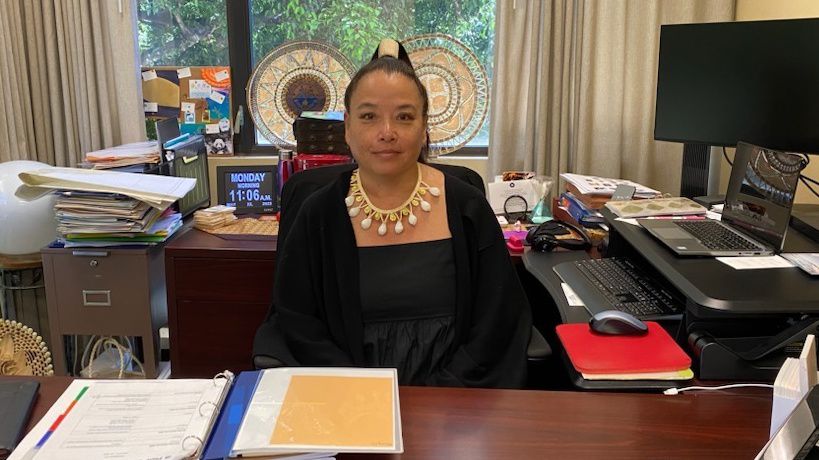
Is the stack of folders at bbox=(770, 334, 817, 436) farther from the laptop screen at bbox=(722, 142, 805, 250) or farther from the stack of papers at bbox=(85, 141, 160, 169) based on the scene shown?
the stack of papers at bbox=(85, 141, 160, 169)

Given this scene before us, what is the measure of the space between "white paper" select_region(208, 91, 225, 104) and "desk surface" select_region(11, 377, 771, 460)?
200 cm

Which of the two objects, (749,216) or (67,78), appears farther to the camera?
(67,78)

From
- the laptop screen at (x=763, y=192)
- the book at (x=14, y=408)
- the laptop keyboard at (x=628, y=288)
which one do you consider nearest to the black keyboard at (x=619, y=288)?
the laptop keyboard at (x=628, y=288)

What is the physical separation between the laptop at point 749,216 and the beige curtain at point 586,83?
3.59ft

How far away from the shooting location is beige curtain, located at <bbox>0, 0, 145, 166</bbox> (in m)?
2.76

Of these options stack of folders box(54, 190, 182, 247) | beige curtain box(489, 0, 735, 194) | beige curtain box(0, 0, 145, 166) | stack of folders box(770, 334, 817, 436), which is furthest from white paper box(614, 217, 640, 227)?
beige curtain box(0, 0, 145, 166)

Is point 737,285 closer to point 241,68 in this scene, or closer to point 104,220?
point 104,220

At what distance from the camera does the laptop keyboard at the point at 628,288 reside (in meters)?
1.51

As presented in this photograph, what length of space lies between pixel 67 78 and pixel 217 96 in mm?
605

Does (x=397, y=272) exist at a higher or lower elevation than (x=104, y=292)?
higher

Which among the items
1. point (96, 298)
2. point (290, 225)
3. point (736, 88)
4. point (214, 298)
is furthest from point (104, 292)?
point (736, 88)

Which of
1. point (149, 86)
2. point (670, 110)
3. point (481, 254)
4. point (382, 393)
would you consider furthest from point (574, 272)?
point (149, 86)

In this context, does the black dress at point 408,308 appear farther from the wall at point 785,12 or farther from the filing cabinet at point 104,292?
the wall at point 785,12

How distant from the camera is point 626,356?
122cm
